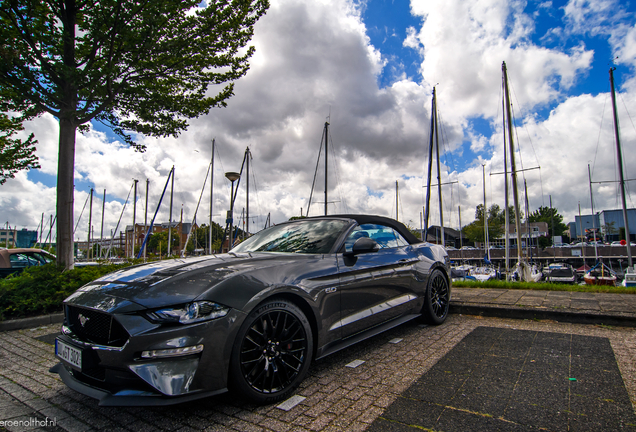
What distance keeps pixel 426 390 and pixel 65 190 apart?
287 inches

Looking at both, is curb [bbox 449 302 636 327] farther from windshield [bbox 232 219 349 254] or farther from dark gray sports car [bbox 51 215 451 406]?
windshield [bbox 232 219 349 254]

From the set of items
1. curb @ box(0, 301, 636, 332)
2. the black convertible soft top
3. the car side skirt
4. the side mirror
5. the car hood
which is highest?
the black convertible soft top

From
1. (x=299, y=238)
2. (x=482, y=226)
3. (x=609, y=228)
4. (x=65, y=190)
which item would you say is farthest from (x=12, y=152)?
(x=609, y=228)

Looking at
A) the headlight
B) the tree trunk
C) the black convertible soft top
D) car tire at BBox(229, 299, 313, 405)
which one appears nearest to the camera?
the headlight

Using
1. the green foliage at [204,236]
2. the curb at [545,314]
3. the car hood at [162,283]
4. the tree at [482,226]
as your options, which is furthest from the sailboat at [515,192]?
the green foliage at [204,236]

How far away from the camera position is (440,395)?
235 centimetres

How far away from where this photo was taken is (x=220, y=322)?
2.06m

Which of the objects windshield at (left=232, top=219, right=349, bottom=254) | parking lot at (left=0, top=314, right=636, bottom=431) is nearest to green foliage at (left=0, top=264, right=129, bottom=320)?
parking lot at (left=0, top=314, right=636, bottom=431)

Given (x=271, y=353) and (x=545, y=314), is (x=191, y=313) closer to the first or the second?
(x=271, y=353)

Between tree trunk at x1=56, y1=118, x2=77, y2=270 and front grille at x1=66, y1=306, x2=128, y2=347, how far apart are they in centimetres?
520

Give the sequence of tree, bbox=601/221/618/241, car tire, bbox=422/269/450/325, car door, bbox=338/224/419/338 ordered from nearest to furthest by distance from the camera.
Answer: car door, bbox=338/224/419/338 < car tire, bbox=422/269/450/325 < tree, bbox=601/221/618/241

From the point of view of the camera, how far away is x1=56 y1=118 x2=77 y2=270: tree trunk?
6.53m

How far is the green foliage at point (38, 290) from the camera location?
16.0ft

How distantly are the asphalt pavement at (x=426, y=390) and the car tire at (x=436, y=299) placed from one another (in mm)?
246
